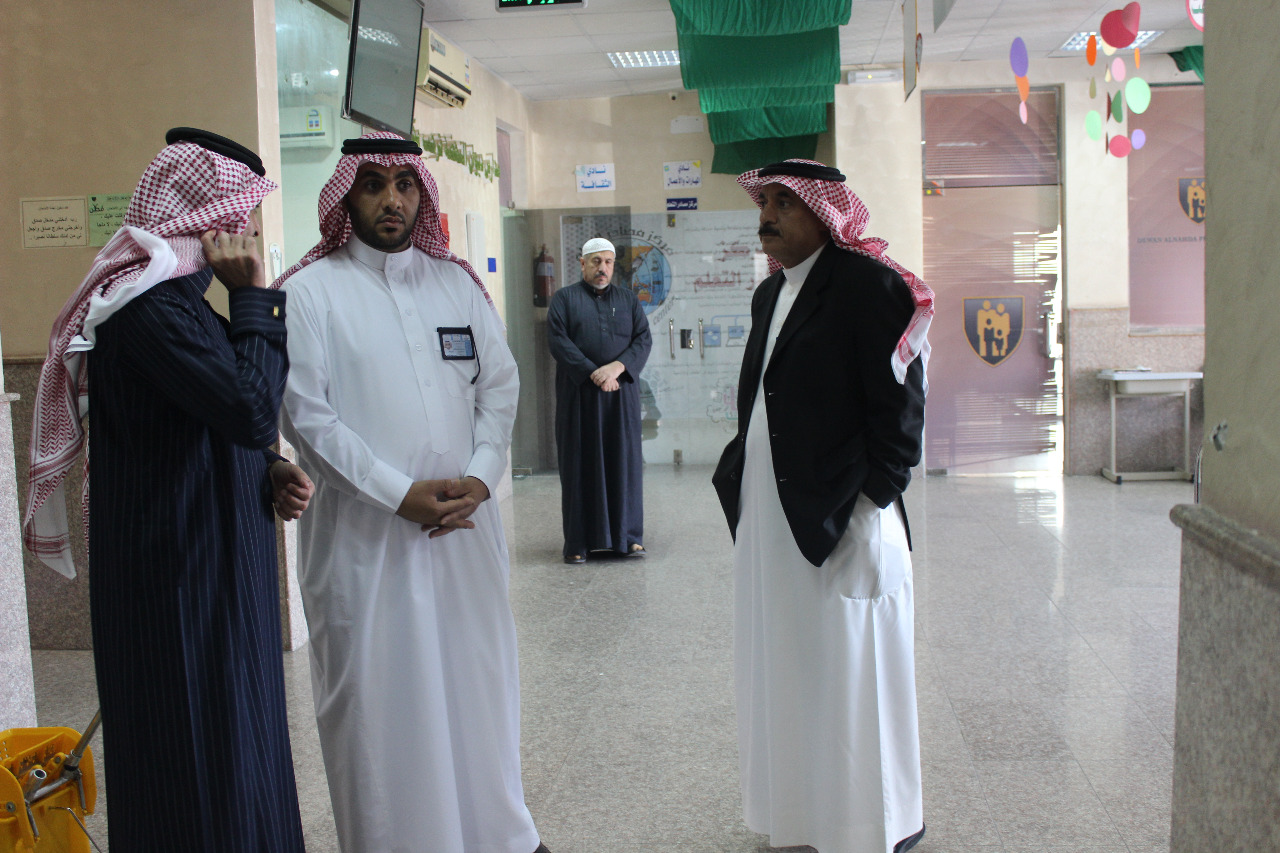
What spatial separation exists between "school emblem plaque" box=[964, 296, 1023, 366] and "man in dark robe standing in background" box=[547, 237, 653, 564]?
3.53 m

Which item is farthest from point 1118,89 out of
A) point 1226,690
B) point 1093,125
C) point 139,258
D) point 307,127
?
point 139,258

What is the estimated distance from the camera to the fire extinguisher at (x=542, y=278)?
8.45 meters

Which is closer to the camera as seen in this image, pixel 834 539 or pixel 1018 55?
pixel 834 539

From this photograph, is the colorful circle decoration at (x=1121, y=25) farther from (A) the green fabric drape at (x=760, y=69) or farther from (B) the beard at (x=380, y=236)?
(B) the beard at (x=380, y=236)


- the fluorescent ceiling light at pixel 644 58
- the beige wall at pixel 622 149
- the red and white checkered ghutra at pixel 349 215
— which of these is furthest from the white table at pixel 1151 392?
the red and white checkered ghutra at pixel 349 215

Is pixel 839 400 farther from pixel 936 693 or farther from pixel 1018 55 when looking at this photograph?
pixel 1018 55

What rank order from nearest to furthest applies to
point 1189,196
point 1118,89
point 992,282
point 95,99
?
point 95,99
point 1118,89
point 1189,196
point 992,282

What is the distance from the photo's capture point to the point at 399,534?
6.90 feet

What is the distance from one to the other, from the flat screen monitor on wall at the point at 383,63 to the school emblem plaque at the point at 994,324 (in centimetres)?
474

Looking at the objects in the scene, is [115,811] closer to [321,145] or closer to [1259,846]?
[1259,846]

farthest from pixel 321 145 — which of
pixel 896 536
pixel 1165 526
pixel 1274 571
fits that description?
pixel 1165 526

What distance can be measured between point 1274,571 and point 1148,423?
701 cm

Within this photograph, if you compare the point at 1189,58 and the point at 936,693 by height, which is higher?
the point at 1189,58

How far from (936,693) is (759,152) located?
6179 mm
